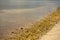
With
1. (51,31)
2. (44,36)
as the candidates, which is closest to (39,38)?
(44,36)

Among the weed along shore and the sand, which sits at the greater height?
the sand

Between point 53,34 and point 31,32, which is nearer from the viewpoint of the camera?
point 53,34

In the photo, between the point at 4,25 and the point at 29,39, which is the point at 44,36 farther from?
the point at 4,25

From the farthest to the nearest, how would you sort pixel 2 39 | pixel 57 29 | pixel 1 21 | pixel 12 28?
pixel 1 21, pixel 12 28, pixel 57 29, pixel 2 39

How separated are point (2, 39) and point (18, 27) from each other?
184 centimetres

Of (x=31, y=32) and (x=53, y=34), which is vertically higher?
(x=53, y=34)

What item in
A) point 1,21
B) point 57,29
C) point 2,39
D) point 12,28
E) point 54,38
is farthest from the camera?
point 1,21

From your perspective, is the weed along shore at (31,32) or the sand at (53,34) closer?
the sand at (53,34)

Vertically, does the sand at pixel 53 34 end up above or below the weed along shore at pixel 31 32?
above

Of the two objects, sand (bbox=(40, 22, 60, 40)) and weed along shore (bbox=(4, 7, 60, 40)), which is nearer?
sand (bbox=(40, 22, 60, 40))

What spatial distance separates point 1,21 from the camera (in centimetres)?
946

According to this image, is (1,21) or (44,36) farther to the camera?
(1,21)

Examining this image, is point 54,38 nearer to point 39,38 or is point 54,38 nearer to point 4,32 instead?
point 39,38

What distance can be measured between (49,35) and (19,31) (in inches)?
70.6
